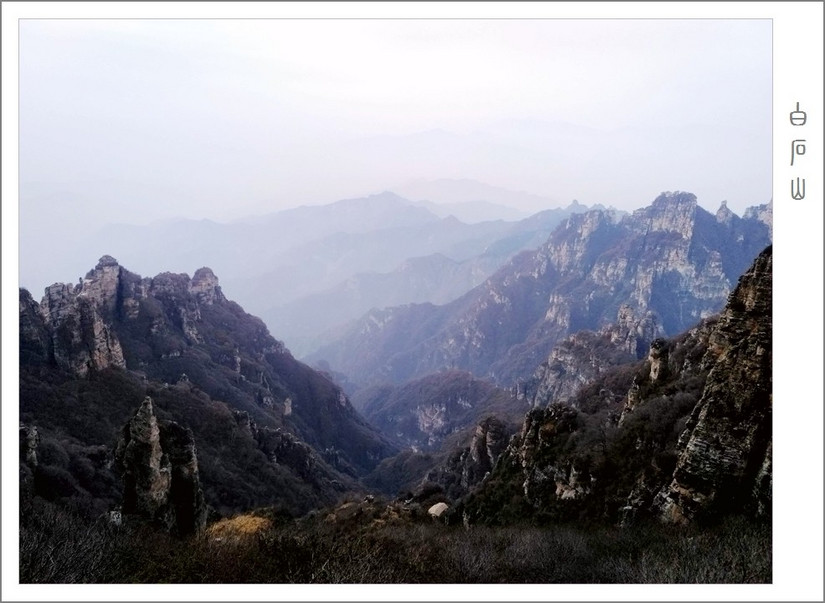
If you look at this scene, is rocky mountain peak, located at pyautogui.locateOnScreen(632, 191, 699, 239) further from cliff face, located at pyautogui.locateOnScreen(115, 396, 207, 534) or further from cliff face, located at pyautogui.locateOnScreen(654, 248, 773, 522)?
cliff face, located at pyautogui.locateOnScreen(115, 396, 207, 534)

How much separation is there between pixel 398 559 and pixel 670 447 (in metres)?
6.78

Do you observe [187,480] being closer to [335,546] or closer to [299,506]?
[335,546]

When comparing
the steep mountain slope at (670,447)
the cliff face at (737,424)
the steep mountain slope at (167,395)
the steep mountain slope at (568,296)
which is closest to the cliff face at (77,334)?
the steep mountain slope at (167,395)

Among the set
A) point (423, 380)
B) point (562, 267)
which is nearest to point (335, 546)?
point (423, 380)

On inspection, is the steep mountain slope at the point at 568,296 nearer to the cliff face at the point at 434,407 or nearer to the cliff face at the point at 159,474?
the cliff face at the point at 434,407

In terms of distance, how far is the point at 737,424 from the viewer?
8109mm

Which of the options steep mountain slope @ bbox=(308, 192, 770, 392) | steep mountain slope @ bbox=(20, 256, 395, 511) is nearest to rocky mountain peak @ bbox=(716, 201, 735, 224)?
steep mountain slope @ bbox=(308, 192, 770, 392)

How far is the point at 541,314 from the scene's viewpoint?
490ft

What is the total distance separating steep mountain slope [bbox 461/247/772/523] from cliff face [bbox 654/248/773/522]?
0.02 metres

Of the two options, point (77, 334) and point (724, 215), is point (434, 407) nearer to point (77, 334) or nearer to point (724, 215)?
point (77, 334)

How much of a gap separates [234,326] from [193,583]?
243 feet

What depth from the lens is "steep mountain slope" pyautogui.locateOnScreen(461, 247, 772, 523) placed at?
7.96m

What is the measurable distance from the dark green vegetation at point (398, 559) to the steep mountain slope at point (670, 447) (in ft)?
2.54

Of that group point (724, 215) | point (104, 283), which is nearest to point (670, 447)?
point (104, 283)
